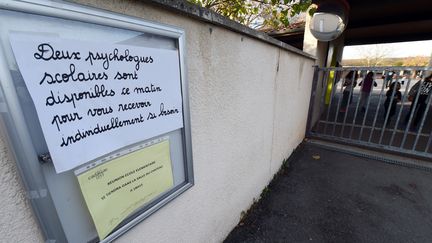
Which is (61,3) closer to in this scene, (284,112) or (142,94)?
(142,94)

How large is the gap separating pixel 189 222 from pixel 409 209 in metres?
3.01

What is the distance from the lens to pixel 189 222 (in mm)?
1582

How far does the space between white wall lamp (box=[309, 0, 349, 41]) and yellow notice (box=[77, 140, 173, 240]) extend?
14.0ft

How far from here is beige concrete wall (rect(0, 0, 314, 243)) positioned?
1.13 metres

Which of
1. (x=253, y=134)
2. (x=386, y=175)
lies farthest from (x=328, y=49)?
(x=253, y=134)

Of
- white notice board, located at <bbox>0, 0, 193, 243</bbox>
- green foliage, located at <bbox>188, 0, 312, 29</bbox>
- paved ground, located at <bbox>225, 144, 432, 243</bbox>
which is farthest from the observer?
green foliage, located at <bbox>188, 0, 312, 29</bbox>

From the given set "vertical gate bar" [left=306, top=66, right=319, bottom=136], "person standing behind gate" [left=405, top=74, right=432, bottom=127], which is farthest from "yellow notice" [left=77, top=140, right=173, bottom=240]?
"person standing behind gate" [left=405, top=74, right=432, bottom=127]

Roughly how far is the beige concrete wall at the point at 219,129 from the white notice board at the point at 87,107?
83mm

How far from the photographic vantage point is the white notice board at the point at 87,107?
2.10 ft

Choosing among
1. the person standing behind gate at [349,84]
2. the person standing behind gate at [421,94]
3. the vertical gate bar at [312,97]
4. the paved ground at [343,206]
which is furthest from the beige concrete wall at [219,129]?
the person standing behind gate at [421,94]

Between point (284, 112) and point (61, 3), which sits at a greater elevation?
point (61, 3)

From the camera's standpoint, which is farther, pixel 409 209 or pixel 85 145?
pixel 409 209

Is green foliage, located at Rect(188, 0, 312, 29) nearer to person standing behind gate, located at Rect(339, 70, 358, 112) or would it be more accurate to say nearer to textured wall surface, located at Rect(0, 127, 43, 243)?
person standing behind gate, located at Rect(339, 70, 358, 112)

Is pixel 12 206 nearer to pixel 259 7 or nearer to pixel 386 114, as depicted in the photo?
pixel 259 7
